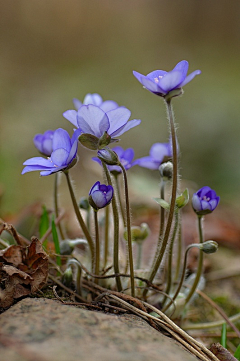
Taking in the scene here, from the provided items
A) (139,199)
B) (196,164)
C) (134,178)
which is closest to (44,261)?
(139,199)

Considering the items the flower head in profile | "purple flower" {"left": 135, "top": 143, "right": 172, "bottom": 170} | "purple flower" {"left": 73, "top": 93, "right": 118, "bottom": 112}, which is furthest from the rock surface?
"purple flower" {"left": 73, "top": 93, "right": 118, "bottom": 112}

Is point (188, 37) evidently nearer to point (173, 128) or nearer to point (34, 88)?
point (34, 88)

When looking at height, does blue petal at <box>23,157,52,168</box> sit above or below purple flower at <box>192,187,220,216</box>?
above

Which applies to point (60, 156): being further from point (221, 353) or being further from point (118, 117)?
point (221, 353)

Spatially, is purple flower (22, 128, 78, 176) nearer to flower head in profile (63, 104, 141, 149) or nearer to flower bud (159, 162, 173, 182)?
flower head in profile (63, 104, 141, 149)

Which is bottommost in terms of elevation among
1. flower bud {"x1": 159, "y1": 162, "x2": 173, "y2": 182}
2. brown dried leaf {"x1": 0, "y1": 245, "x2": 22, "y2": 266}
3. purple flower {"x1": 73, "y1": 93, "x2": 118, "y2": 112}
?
brown dried leaf {"x1": 0, "y1": 245, "x2": 22, "y2": 266}

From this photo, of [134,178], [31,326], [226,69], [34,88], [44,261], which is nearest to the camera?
[31,326]

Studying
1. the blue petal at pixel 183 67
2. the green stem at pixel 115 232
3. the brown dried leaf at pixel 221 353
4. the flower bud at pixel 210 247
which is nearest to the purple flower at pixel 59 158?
the green stem at pixel 115 232
